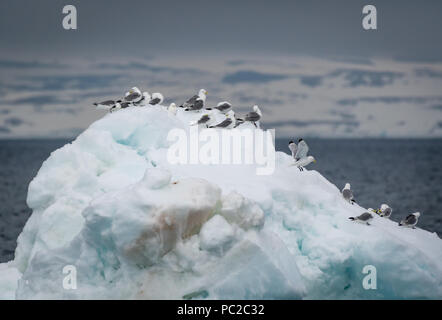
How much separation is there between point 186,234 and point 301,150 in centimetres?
416

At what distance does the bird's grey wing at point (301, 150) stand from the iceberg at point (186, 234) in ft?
1.31

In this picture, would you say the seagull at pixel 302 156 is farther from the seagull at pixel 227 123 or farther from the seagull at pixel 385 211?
the seagull at pixel 385 211

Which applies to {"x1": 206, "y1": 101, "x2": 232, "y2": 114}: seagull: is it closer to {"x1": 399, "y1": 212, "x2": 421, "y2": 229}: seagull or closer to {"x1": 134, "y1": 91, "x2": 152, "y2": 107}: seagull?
{"x1": 134, "y1": 91, "x2": 152, "y2": 107}: seagull

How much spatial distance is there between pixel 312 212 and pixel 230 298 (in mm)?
3412

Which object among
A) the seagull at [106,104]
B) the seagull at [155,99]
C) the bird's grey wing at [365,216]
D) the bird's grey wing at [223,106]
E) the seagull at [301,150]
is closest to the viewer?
the bird's grey wing at [365,216]

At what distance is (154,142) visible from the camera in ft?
48.1

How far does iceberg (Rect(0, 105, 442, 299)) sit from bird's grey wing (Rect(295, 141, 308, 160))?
398mm

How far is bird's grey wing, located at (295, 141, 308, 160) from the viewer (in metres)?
14.5

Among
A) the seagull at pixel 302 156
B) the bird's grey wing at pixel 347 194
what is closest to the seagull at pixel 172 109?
the seagull at pixel 302 156

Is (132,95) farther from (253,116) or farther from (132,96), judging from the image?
(253,116)

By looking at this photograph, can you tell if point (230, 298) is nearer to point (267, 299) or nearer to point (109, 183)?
point (267, 299)

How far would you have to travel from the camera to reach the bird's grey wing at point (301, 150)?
14.5 metres

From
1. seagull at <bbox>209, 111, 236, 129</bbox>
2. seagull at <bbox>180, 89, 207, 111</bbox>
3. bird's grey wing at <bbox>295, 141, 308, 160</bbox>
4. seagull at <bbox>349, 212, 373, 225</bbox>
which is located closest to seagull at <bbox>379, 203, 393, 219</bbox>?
seagull at <bbox>349, 212, 373, 225</bbox>
